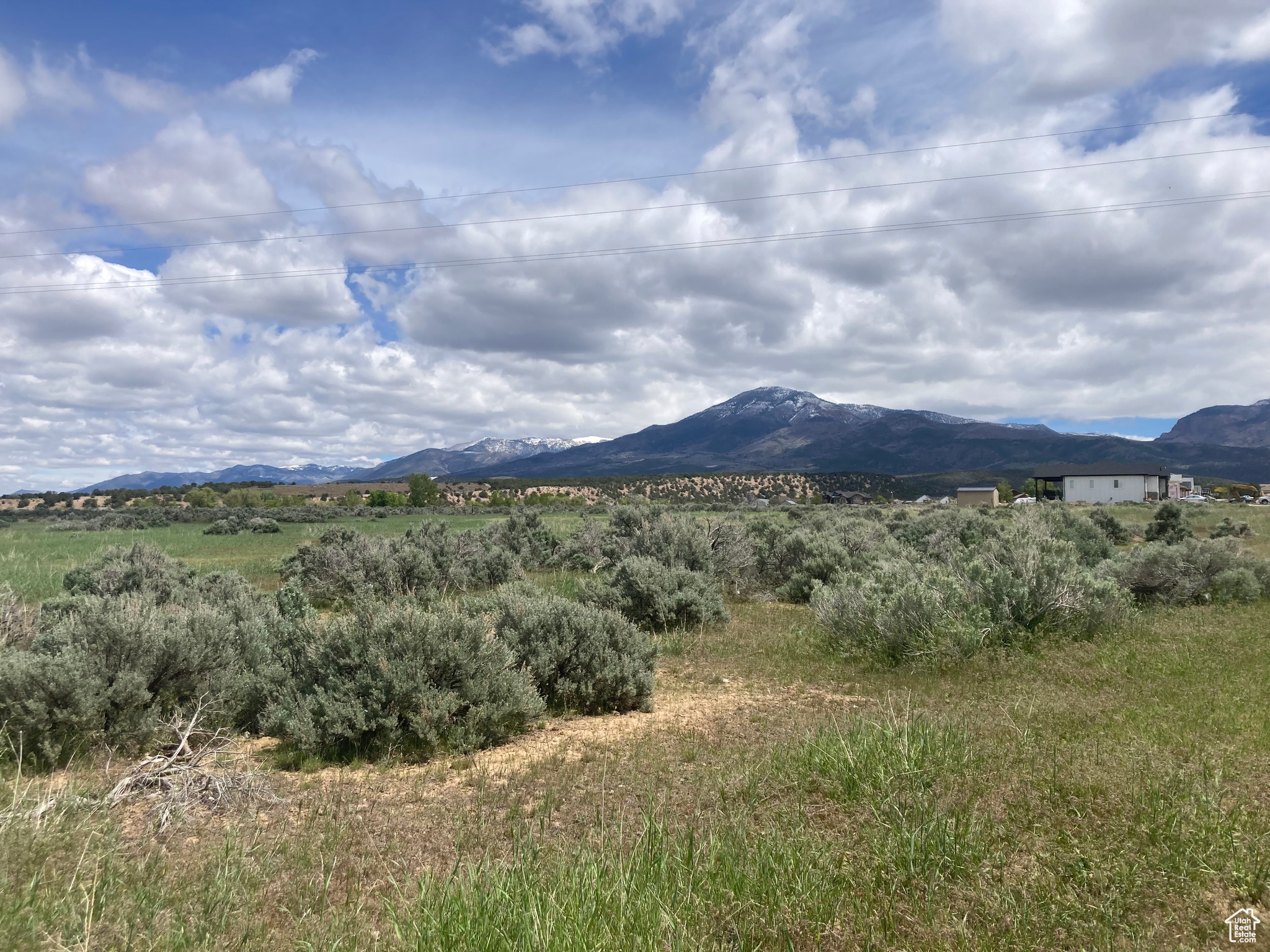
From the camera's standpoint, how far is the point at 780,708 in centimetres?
714

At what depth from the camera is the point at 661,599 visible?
11.5m

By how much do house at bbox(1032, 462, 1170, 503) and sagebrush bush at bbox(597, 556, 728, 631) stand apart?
6867cm

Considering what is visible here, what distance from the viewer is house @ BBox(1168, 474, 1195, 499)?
262ft

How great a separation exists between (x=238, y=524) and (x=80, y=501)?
57842mm

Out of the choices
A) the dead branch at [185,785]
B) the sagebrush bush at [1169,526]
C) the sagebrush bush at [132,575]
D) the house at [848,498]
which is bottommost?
the house at [848,498]

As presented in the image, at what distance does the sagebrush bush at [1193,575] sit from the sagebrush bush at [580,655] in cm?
1017

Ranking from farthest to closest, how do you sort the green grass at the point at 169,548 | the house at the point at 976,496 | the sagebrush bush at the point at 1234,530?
the house at the point at 976,496 → the sagebrush bush at the point at 1234,530 → the green grass at the point at 169,548

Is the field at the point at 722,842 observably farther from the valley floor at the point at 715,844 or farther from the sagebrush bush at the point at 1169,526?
the sagebrush bush at the point at 1169,526

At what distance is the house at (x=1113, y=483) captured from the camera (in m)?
67.9

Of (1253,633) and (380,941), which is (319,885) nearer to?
(380,941)

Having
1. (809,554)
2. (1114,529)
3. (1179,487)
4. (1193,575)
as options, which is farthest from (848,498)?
(1193,575)

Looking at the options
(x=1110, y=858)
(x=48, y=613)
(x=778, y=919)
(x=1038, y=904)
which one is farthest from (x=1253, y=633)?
(x=48, y=613)

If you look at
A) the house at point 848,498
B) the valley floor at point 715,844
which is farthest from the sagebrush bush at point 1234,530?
the house at point 848,498

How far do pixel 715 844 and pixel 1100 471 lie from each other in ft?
275
